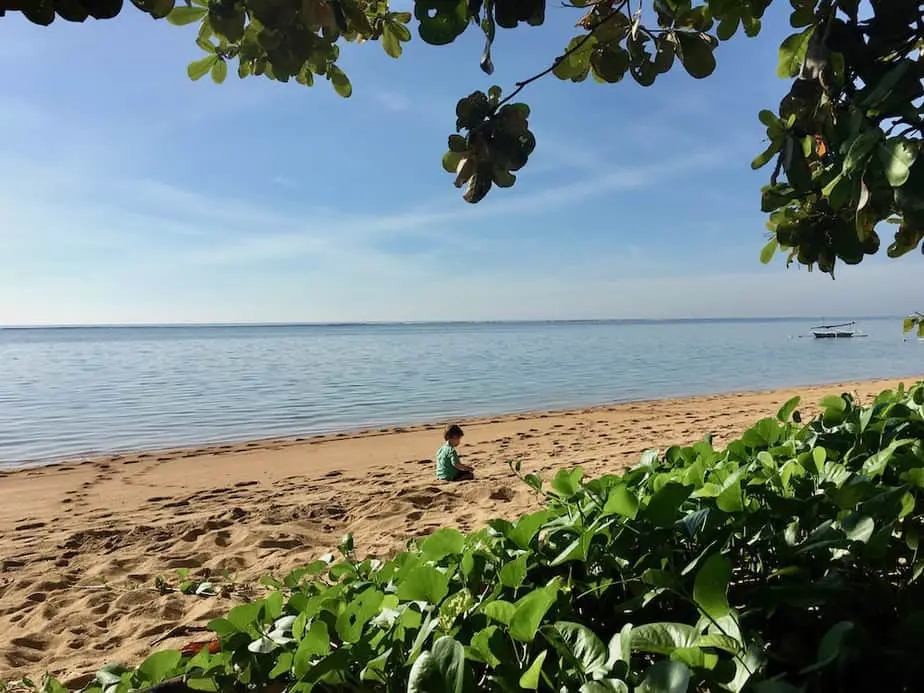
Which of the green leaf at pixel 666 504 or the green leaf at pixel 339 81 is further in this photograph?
the green leaf at pixel 339 81

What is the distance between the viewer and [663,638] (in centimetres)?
82

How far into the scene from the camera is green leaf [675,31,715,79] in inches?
66.6

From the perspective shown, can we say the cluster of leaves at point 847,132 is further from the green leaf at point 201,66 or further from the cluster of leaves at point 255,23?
the green leaf at point 201,66

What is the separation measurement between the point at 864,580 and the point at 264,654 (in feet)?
3.50

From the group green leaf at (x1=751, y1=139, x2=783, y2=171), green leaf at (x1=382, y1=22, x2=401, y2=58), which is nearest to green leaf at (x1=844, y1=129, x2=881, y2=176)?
green leaf at (x1=751, y1=139, x2=783, y2=171)

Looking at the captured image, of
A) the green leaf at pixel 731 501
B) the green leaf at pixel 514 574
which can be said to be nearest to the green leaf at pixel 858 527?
the green leaf at pixel 731 501

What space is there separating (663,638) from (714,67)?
1.51 m

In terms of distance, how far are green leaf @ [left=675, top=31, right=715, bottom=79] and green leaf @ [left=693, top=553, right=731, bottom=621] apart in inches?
55.8

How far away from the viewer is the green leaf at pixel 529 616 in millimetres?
849

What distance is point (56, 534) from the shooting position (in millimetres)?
5949

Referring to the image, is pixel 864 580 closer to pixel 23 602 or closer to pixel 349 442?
pixel 23 602

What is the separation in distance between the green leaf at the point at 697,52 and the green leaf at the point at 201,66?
1358 millimetres

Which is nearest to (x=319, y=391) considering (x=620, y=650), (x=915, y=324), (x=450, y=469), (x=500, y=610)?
(x=450, y=469)

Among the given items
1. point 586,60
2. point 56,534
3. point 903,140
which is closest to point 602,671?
point 903,140
